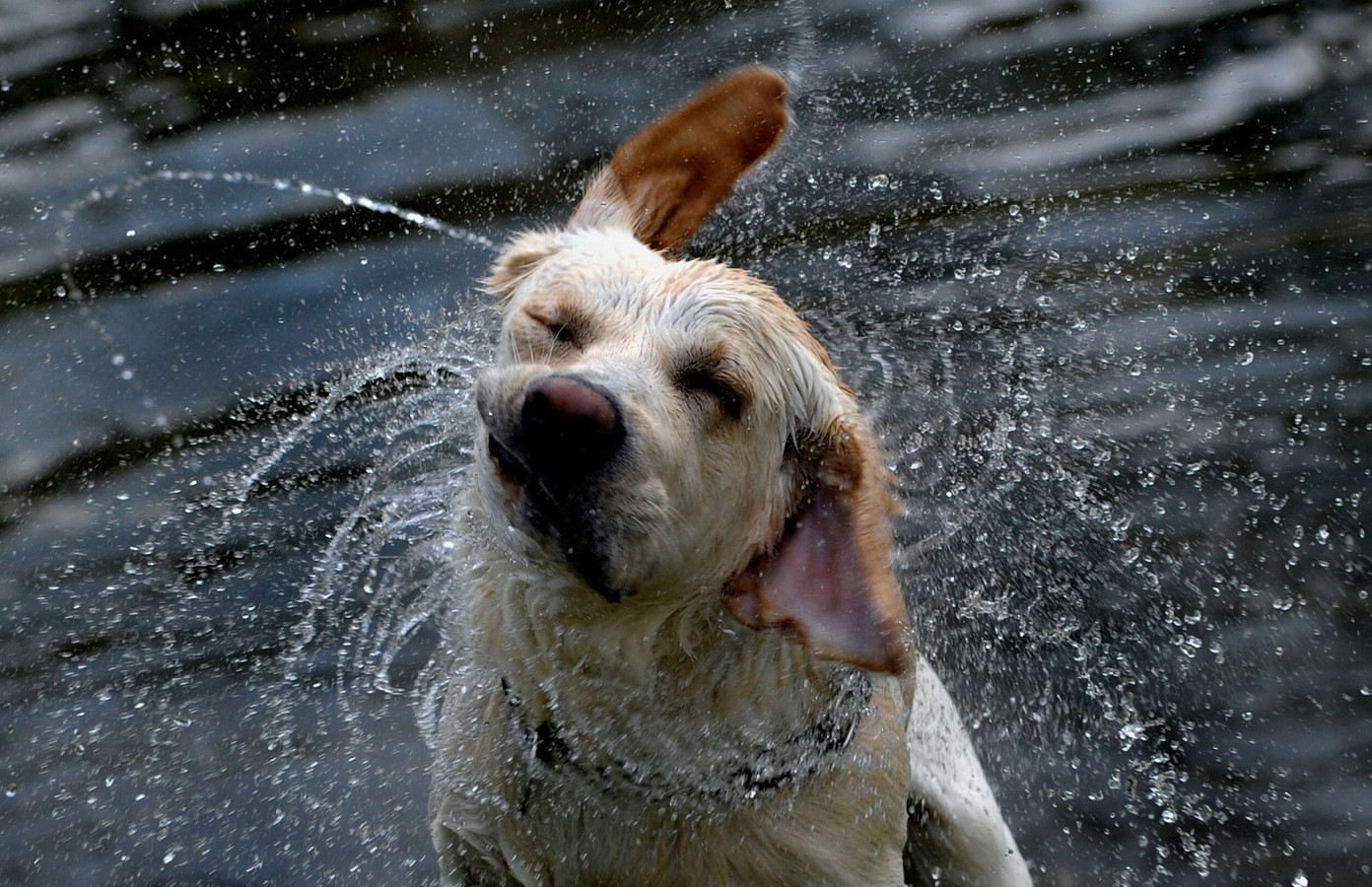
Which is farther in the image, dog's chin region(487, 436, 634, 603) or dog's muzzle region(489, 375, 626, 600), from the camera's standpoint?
dog's chin region(487, 436, 634, 603)

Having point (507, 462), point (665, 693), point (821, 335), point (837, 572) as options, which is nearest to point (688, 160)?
point (507, 462)

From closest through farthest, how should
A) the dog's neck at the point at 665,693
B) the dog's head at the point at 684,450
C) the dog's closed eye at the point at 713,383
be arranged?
the dog's head at the point at 684,450, the dog's closed eye at the point at 713,383, the dog's neck at the point at 665,693

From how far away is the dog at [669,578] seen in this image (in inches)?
107

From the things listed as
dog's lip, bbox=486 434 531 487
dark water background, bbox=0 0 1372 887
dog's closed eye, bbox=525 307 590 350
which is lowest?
dark water background, bbox=0 0 1372 887

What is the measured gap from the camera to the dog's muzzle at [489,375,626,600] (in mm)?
2512

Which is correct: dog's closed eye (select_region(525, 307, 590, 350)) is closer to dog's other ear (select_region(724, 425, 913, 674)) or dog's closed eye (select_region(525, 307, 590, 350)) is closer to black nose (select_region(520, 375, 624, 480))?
black nose (select_region(520, 375, 624, 480))

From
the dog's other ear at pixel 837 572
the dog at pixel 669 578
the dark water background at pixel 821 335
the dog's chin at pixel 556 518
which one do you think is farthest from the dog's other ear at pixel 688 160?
the dark water background at pixel 821 335

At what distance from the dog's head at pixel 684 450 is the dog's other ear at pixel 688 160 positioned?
1.7 inches

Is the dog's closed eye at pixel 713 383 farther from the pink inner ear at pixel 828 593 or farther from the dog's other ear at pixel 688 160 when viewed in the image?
the dog's other ear at pixel 688 160

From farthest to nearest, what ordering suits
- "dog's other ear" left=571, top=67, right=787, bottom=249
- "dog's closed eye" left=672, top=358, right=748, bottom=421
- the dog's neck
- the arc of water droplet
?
the arc of water droplet
"dog's other ear" left=571, top=67, right=787, bottom=249
the dog's neck
"dog's closed eye" left=672, top=358, right=748, bottom=421

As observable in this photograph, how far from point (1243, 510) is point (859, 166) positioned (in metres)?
2.71

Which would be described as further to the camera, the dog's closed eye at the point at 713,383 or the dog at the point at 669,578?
the dog's closed eye at the point at 713,383

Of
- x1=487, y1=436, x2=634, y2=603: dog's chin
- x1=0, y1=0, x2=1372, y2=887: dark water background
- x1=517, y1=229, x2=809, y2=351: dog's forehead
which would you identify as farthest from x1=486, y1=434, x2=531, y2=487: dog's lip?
x1=0, y1=0, x2=1372, y2=887: dark water background

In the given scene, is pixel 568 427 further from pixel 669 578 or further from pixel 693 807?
pixel 693 807
